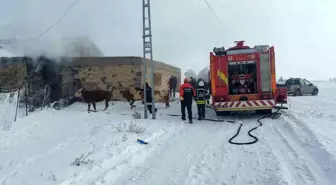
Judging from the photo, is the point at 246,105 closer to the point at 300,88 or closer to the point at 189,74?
the point at 300,88

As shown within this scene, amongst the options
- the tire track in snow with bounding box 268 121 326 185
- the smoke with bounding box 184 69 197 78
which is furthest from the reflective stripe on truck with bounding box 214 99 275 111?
the smoke with bounding box 184 69 197 78

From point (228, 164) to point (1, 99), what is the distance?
12.3 meters

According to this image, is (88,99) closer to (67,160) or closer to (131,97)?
(131,97)

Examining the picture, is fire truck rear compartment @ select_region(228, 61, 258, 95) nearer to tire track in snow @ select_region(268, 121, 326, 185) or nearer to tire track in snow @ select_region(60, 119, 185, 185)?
A: tire track in snow @ select_region(268, 121, 326, 185)

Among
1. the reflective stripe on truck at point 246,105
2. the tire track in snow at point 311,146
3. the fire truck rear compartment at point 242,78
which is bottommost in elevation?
the tire track in snow at point 311,146

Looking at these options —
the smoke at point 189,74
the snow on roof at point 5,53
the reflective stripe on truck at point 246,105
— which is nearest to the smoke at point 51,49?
the snow on roof at point 5,53

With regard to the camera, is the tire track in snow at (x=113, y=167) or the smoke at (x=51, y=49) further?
the smoke at (x=51, y=49)

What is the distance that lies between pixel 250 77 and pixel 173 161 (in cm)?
837

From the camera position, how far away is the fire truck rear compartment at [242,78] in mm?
13742

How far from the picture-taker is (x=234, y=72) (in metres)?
14.1

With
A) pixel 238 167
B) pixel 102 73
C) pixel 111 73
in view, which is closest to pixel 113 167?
pixel 238 167

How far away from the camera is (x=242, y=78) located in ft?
45.6

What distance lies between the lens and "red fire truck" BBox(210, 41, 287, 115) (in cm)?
1273

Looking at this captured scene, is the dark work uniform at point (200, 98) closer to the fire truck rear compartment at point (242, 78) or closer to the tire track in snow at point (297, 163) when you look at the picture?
the fire truck rear compartment at point (242, 78)
